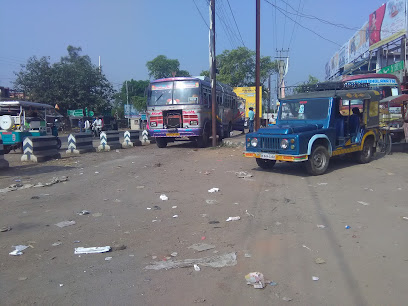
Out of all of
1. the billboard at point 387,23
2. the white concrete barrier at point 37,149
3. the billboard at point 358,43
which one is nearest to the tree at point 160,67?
the billboard at point 358,43

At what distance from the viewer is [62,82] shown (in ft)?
123

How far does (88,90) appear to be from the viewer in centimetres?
3953

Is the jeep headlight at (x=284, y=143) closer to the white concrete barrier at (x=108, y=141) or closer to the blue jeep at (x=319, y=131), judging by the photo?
the blue jeep at (x=319, y=131)

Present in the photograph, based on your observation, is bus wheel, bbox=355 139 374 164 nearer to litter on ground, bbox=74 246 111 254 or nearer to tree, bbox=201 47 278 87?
litter on ground, bbox=74 246 111 254

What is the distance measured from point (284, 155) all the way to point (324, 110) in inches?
76.9

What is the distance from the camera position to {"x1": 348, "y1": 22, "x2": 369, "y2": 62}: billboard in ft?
100

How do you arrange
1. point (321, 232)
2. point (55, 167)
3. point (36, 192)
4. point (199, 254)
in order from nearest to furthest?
point (199, 254) < point (321, 232) < point (36, 192) < point (55, 167)

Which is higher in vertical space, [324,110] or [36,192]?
[324,110]

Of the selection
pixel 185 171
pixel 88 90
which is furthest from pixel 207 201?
pixel 88 90

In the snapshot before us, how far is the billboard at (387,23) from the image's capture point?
2260cm

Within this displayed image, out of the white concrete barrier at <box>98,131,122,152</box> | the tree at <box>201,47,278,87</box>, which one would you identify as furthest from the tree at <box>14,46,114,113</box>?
the white concrete barrier at <box>98,131,122,152</box>

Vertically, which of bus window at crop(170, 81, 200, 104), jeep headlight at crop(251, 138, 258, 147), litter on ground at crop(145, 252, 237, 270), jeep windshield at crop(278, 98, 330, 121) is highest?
bus window at crop(170, 81, 200, 104)

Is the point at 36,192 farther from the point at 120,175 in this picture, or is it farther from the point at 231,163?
the point at 231,163

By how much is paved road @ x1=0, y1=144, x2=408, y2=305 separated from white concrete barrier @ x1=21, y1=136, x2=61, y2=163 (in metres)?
2.74
